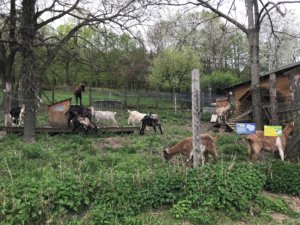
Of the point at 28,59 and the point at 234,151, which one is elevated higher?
the point at 28,59

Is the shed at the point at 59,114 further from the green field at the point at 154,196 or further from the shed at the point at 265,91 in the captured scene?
the shed at the point at 265,91

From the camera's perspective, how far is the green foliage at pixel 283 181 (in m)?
7.06

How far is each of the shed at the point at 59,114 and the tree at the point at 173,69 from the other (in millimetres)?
25085

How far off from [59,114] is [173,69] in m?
25.8

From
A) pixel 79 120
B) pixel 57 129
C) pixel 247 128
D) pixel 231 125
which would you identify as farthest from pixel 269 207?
pixel 231 125

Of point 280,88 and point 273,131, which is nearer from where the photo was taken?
point 273,131

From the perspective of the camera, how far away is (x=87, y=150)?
1102 cm

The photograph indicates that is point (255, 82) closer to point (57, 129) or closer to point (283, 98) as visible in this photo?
point (283, 98)

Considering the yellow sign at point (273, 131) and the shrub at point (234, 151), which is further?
the shrub at point (234, 151)

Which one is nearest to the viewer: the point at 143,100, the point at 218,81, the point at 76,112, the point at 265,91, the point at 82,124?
the point at 82,124

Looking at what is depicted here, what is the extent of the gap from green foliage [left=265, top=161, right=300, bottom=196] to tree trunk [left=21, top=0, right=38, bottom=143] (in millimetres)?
8852

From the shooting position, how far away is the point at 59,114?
52.5ft

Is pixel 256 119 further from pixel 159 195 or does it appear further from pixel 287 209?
pixel 159 195

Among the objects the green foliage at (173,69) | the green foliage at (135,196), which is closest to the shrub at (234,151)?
the green foliage at (135,196)
